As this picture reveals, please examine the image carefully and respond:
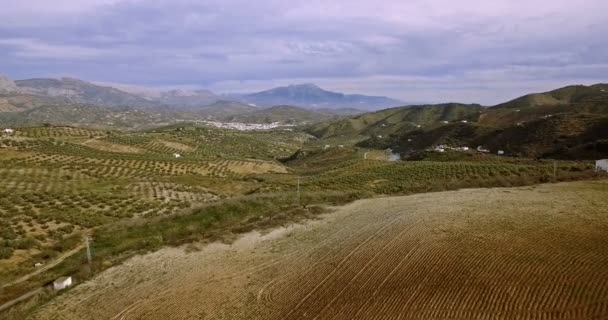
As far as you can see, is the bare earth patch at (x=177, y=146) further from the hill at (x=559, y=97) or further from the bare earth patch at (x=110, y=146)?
the hill at (x=559, y=97)

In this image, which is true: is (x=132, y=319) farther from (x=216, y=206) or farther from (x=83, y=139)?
(x=83, y=139)

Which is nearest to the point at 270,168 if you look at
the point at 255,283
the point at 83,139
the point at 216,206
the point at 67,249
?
the point at 83,139

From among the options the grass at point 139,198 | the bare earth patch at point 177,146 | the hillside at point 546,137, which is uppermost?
the hillside at point 546,137

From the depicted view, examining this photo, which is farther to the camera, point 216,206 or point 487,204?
point 216,206

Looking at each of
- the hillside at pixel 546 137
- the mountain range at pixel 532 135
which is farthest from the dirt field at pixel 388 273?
the mountain range at pixel 532 135

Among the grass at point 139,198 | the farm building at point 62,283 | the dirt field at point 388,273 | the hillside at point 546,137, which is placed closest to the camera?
the dirt field at point 388,273

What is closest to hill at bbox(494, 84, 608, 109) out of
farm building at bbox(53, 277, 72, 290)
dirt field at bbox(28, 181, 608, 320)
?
dirt field at bbox(28, 181, 608, 320)
